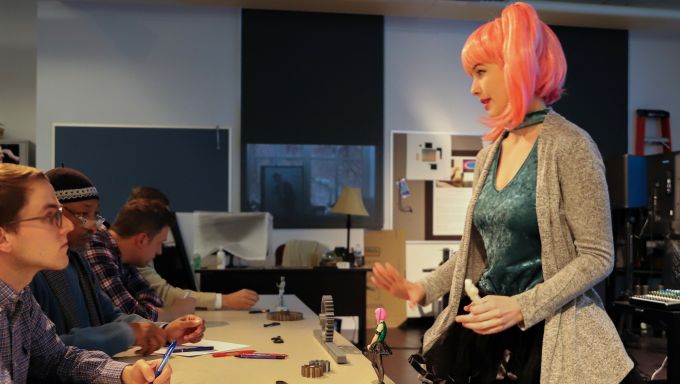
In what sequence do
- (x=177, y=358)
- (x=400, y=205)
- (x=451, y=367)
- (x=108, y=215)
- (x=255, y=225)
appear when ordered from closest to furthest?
1. (x=451, y=367)
2. (x=177, y=358)
3. (x=255, y=225)
4. (x=108, y=215)
5. (x=400, y=205)

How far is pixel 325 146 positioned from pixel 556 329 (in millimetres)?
5235

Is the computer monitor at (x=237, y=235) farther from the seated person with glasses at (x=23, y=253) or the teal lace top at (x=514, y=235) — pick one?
the teal lace top at (x=514, y=235)

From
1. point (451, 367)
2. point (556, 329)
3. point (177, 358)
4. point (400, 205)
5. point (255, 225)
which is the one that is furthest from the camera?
point (400, 205)

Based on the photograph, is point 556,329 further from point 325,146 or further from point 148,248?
point 325,146

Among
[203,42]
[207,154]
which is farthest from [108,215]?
[203,42]

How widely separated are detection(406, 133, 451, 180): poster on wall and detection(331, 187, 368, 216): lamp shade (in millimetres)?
770

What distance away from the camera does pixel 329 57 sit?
252 inches

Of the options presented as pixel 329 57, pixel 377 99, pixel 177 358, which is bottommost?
pixel 177 358

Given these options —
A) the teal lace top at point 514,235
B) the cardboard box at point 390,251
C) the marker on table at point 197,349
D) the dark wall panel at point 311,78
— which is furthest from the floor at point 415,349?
the teal lace top at point 514,235

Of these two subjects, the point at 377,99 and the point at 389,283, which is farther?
the point at 377,99

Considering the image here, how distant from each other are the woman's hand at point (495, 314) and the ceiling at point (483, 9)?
5.22 m

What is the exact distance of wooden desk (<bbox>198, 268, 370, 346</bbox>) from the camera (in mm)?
4758

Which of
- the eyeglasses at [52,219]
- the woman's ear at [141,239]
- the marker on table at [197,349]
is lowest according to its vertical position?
the marker on table at [197,349]

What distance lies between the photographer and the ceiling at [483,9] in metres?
6.06
